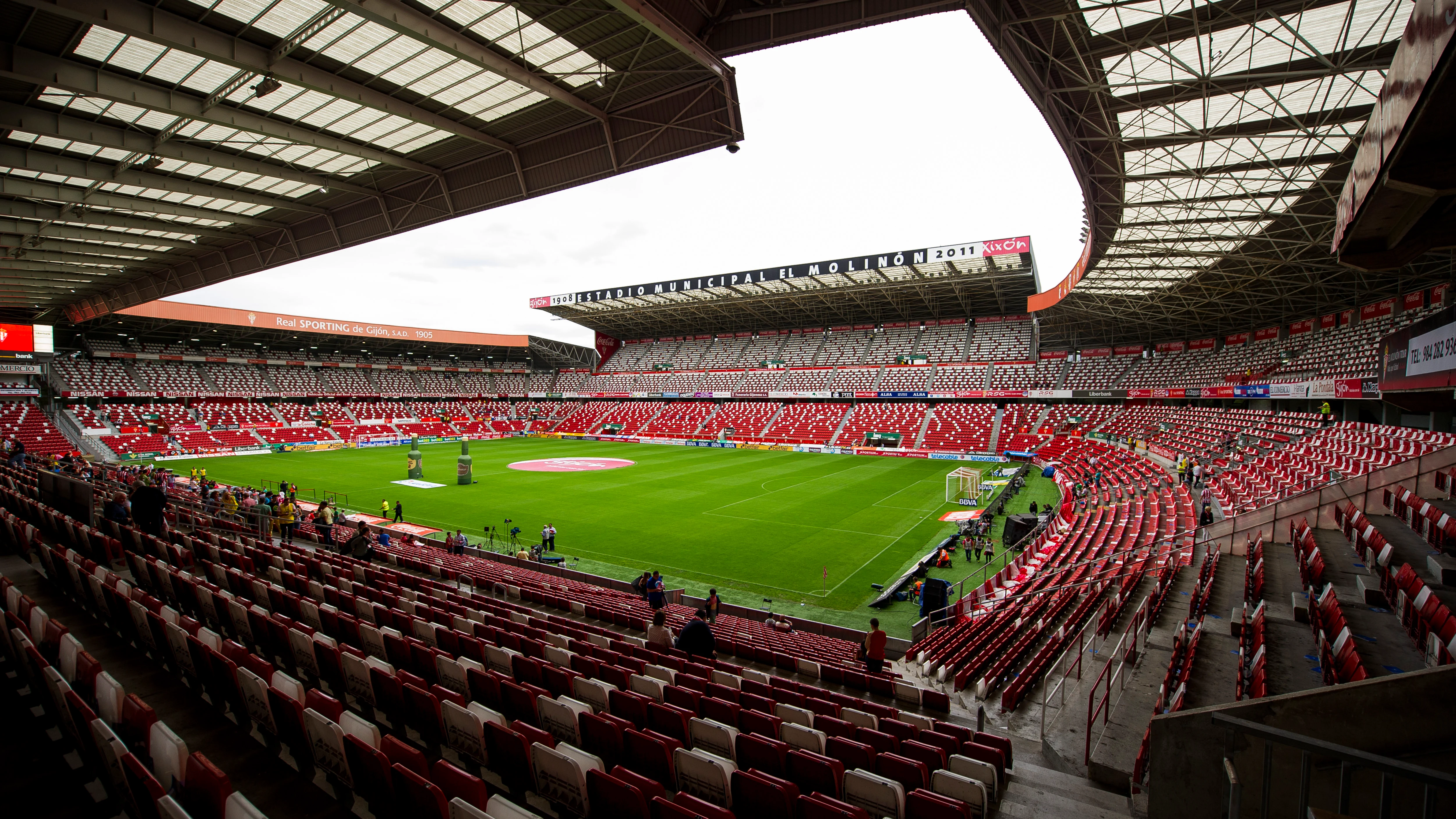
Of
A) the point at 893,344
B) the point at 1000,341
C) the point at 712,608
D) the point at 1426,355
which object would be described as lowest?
the point at 712,608

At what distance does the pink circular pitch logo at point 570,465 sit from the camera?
40.0 meters

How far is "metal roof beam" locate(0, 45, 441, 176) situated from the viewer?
9.21m

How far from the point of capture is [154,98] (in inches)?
414

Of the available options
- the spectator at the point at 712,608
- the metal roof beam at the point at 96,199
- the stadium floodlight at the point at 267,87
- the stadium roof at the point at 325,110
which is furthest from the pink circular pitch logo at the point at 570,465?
the stadium floodlight at the point at 267,87

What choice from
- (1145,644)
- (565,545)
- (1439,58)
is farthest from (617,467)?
(1439,58)

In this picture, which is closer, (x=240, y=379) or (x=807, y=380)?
(x=240, y=379)

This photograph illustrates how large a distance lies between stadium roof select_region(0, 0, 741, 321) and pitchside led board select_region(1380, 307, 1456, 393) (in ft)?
34.7

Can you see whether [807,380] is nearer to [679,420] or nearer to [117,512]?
[679,420]

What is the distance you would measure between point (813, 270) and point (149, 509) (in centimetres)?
4630

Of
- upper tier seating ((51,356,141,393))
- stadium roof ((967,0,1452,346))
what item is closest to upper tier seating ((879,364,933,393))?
stadium roof ((967,0,1452,346))

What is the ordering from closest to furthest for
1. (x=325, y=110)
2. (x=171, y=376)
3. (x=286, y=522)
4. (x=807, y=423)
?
(x=325, y=110)
(x=286, y=522)
(x=171, y=376)
(x=807, y=423)

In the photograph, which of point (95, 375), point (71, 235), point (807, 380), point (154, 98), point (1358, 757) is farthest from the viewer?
point (807, 380)

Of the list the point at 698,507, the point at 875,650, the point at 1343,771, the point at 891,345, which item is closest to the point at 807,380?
the point at 891,345

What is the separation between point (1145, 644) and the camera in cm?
883
